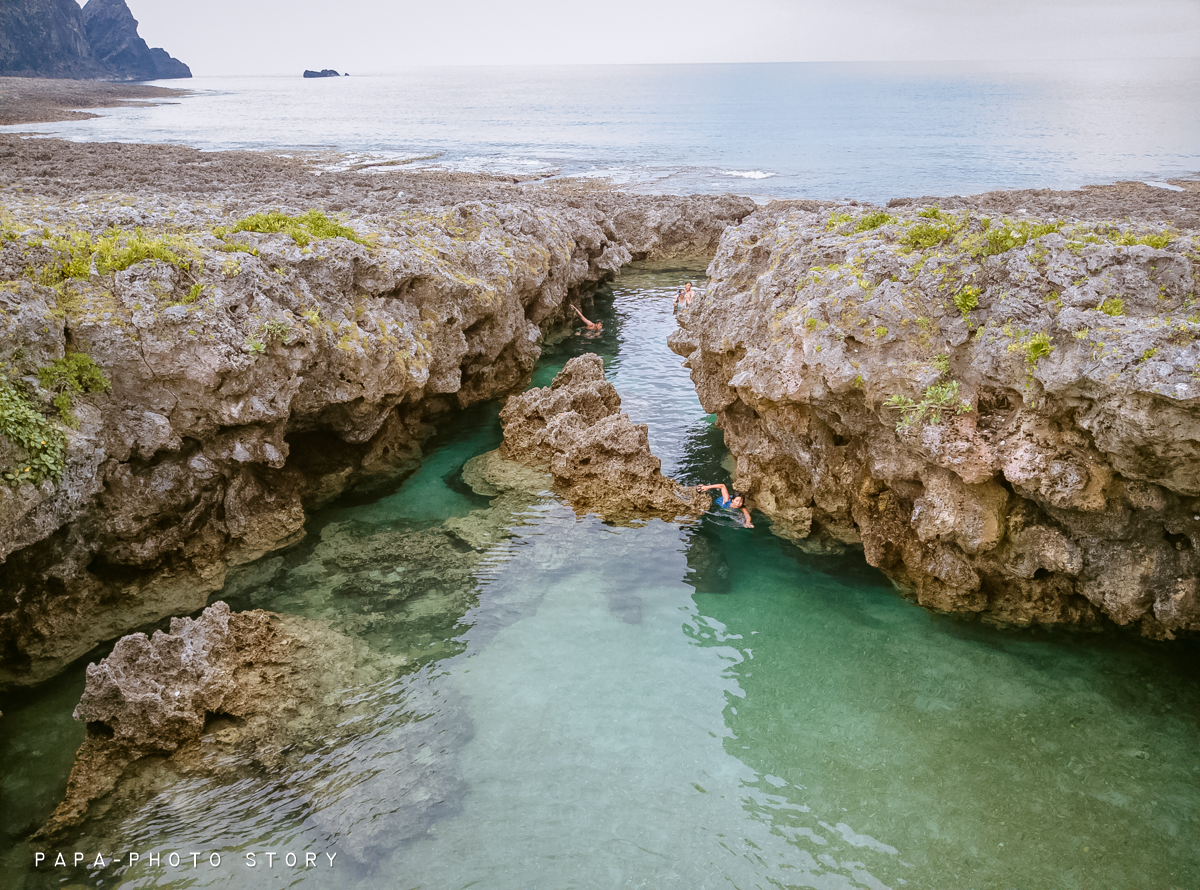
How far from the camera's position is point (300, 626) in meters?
11.6

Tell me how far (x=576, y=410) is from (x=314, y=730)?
1007cm

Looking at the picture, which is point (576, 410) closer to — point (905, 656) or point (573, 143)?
point (905, 656)

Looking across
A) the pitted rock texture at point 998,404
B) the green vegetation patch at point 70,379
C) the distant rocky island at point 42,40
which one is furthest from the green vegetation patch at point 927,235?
the distant rocky island at point 42,40

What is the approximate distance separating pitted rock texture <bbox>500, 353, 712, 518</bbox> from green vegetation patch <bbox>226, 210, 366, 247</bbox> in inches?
239

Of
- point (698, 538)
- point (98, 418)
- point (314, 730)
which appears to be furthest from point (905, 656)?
point (98, 418)

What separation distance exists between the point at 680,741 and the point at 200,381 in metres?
9.62

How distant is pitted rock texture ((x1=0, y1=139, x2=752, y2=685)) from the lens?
10.7 metres

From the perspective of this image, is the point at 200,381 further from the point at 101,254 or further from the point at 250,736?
the point at 250,736

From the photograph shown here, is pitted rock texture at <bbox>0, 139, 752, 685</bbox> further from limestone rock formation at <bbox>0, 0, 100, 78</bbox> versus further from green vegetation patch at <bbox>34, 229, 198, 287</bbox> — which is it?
limestone rock formation at <bbox>0, 0, 100, 78</bbox>

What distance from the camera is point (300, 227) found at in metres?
15.6

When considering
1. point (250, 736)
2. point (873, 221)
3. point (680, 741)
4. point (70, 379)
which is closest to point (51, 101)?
point (70, 379)

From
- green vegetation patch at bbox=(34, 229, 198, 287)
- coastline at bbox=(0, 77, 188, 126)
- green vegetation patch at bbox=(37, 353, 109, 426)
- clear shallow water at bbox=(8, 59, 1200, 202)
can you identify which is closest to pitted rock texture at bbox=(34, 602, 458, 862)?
green vegetation patch at bbox=(37, 353, 109, 426)

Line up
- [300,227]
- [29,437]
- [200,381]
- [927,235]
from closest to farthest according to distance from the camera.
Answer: [29,437] < [200,381] < [927,235] < [300,227]

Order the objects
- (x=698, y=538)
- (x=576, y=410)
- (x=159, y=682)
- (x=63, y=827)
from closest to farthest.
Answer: (x=63, y=827), (x=159, y=682), (x=698, y=538), (x=576, y=410)
